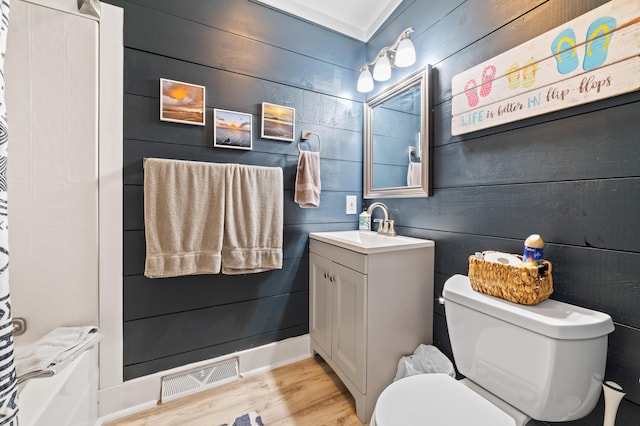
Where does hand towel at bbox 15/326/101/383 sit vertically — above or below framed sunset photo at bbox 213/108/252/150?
below

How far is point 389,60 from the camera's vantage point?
5.25 ft

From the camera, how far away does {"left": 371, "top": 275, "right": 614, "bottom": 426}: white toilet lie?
0.71 m

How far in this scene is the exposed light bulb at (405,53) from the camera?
1409 millimetres

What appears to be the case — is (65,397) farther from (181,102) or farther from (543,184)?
(543,184)

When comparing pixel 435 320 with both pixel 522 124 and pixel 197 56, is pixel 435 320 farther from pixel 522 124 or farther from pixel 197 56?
pixel 197 56

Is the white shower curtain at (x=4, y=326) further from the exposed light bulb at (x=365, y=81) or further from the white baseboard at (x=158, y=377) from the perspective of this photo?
the exposed light bulb at (x=365, y=81)

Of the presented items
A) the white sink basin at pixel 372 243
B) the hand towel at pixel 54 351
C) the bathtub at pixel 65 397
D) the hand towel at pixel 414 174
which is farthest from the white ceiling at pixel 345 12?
the bathtub at pixel 65 397

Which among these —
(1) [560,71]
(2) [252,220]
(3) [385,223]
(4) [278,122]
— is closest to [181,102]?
(4) [278,122]

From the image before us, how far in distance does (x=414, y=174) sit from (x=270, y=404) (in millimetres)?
1450

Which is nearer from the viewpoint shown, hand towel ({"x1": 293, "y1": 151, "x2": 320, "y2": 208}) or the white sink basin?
the white sink basin

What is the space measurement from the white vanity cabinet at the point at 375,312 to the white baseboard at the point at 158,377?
33 centimetres

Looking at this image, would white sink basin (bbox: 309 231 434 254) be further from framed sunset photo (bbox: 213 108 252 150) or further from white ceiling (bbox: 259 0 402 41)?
white ceiling (bbox: 259 0 402 41)

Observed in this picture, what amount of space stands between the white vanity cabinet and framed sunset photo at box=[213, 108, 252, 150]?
78 cm

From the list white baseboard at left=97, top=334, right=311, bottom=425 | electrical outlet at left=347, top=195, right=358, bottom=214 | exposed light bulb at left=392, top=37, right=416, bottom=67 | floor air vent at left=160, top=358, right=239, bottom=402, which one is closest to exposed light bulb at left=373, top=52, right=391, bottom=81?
exposed light bulb at left=392, top=37, right=416, bottom=67
